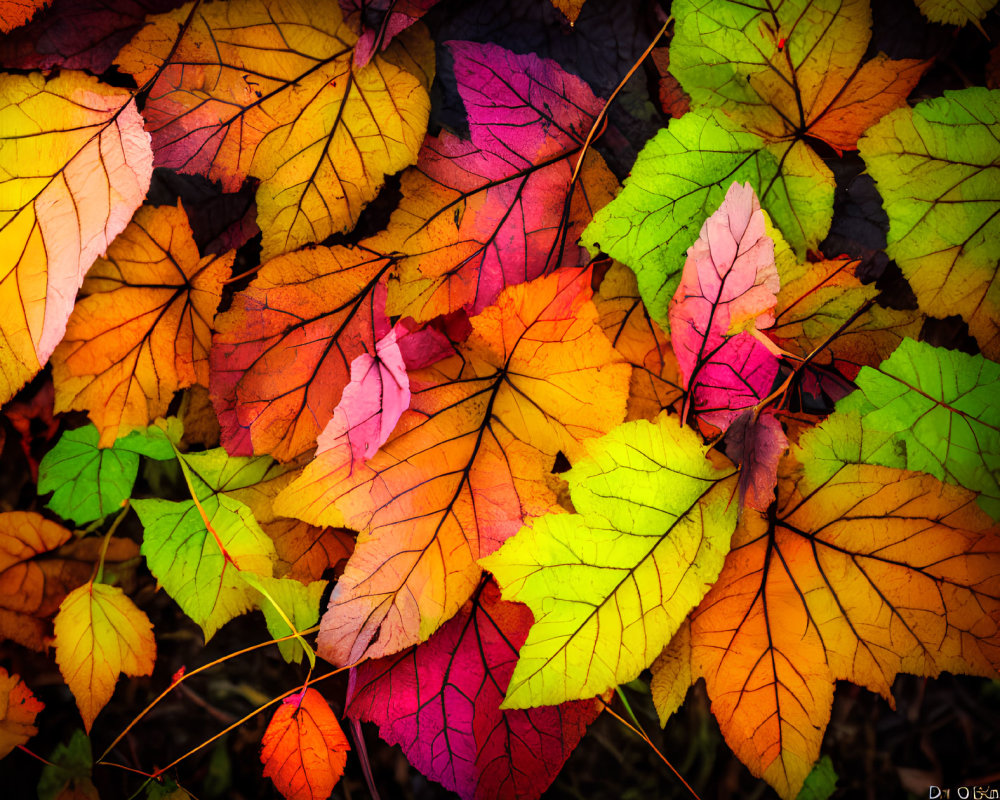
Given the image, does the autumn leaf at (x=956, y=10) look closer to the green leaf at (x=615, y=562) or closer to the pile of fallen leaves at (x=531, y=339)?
the pile of fallen leaves at (x=531, y=339)

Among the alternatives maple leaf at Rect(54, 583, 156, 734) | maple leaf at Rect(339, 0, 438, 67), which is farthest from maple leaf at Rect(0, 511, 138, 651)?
maple leaf at Rect(339, 0, 438, 67)

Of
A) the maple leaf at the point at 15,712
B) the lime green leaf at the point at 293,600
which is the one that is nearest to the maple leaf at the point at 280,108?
the lime green leaf at the point at 293,600

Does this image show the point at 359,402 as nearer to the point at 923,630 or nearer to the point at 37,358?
the point at 37,358

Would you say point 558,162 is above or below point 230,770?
above

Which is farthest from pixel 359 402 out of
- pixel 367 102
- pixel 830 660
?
pixel 830 660

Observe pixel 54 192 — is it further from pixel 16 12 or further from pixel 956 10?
pixel 956 10

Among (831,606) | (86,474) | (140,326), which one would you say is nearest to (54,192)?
(140,326)

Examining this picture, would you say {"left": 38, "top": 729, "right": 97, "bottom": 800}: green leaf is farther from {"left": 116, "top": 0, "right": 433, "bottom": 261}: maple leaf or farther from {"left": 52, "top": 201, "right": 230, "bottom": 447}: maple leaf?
{"left": 116, "top": 0, "right": 433, "bottom": 261}: maple leaf
